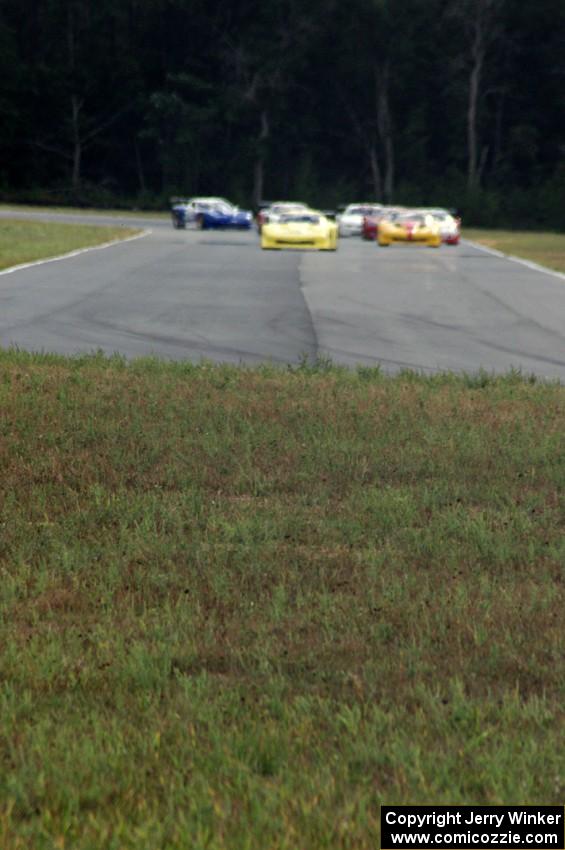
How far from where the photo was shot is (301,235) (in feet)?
157

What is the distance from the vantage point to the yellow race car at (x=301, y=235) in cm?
4788

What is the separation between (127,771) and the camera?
16.9 feet

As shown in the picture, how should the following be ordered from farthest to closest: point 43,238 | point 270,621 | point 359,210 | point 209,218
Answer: point 209,218, point 359,210, point 43,238, point 270,621

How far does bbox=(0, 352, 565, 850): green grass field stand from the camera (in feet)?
16.3

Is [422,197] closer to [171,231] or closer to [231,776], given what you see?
[171,231]

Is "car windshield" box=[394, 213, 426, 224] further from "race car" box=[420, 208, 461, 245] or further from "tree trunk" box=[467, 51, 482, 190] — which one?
"tree trunk" box=[467, 51, 482, 190]

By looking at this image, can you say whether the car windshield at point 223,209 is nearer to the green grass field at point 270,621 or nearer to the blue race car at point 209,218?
the blue race car at point 209,218

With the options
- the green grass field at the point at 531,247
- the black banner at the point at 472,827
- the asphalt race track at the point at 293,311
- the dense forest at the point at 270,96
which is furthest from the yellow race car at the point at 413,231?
the black banner at the point at 472,827

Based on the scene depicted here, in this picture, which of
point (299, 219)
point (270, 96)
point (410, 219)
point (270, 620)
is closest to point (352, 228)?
point (410, 219)

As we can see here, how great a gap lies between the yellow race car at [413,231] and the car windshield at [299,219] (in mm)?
3941

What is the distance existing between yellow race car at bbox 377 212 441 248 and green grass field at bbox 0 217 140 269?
906 cm

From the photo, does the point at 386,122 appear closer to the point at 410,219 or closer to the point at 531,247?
the point at 531,247

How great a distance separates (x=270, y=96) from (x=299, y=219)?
57102 millimetres

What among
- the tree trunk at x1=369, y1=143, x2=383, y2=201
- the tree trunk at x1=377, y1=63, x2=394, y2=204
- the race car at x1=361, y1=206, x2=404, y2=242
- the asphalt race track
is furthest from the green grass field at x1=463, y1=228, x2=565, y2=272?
the tree trunk at x1=369, y1=143, x2=383, y2=201
